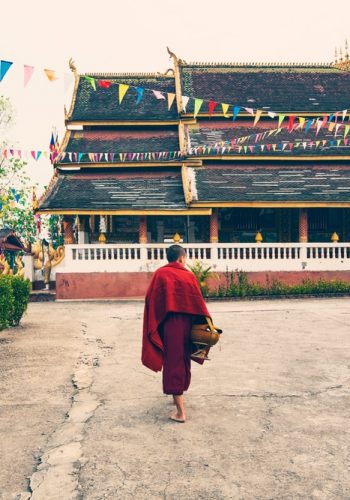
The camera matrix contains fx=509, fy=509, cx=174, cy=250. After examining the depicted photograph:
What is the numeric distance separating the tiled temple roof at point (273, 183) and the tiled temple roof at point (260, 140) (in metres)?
0.53

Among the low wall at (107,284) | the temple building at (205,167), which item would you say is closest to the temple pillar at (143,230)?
the temple building at (205,167)

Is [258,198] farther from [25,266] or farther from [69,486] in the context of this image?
[69,486]

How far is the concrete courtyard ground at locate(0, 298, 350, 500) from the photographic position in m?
3.19

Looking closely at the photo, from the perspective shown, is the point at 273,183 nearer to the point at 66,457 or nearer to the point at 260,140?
the point at 260,140

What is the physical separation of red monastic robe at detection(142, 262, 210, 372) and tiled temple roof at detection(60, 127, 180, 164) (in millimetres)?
14946

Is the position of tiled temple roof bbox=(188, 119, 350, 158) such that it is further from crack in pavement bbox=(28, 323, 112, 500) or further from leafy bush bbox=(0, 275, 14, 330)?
crack in pavement bbox=(28, 323, 112, 500)

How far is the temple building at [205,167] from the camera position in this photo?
1670 centimetres

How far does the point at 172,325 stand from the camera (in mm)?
4484

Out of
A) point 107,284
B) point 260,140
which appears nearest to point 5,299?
point 107,284

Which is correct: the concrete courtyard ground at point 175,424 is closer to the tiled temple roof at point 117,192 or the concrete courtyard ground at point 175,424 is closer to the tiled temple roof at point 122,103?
the tiled temple roof at point 117,192

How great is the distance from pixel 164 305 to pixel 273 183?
45.3ft

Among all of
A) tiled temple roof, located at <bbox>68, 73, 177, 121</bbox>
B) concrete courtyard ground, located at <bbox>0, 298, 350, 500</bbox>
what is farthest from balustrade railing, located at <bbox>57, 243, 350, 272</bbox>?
concrete courtyard ground, located at <bbox>0, 298, 350, 500</bbox>

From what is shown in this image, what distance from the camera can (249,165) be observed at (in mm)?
18641

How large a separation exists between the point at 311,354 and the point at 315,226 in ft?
42.2
